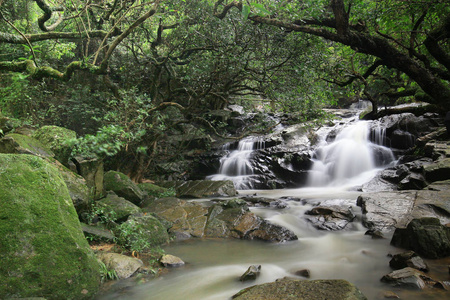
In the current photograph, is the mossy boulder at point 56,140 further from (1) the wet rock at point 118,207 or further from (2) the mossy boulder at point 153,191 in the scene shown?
(2) the mossy boulder at point 153,191

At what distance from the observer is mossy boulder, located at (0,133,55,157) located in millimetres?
4918

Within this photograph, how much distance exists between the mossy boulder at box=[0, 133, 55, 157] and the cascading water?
8.75 meters

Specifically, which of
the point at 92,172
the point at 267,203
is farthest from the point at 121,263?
the point at 267,203

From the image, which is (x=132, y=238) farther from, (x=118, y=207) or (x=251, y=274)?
(x=251, y=274)

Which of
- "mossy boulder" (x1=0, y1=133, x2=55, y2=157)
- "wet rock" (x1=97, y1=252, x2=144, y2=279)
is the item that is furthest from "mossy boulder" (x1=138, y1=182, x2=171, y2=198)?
"wet rock" (x1=97, y1=252, x2=144, y2=279)

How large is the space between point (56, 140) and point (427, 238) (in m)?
7.35

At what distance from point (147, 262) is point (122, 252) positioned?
489 mm

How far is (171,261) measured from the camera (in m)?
4.68

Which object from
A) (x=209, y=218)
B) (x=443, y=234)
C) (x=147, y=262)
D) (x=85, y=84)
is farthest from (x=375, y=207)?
(x=85, y=84)

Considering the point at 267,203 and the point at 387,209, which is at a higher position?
the point at 387,209

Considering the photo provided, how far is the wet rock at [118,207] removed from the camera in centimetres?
592

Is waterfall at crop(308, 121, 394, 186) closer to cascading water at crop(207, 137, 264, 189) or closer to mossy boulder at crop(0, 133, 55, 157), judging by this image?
cascading water at crop(207, 137, 264, 189)

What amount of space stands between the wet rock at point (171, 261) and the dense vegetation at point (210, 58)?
6.63 ft

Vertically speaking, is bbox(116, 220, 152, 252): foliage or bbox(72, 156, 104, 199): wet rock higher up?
bbox(72, 156, 104, 199): wet rock
